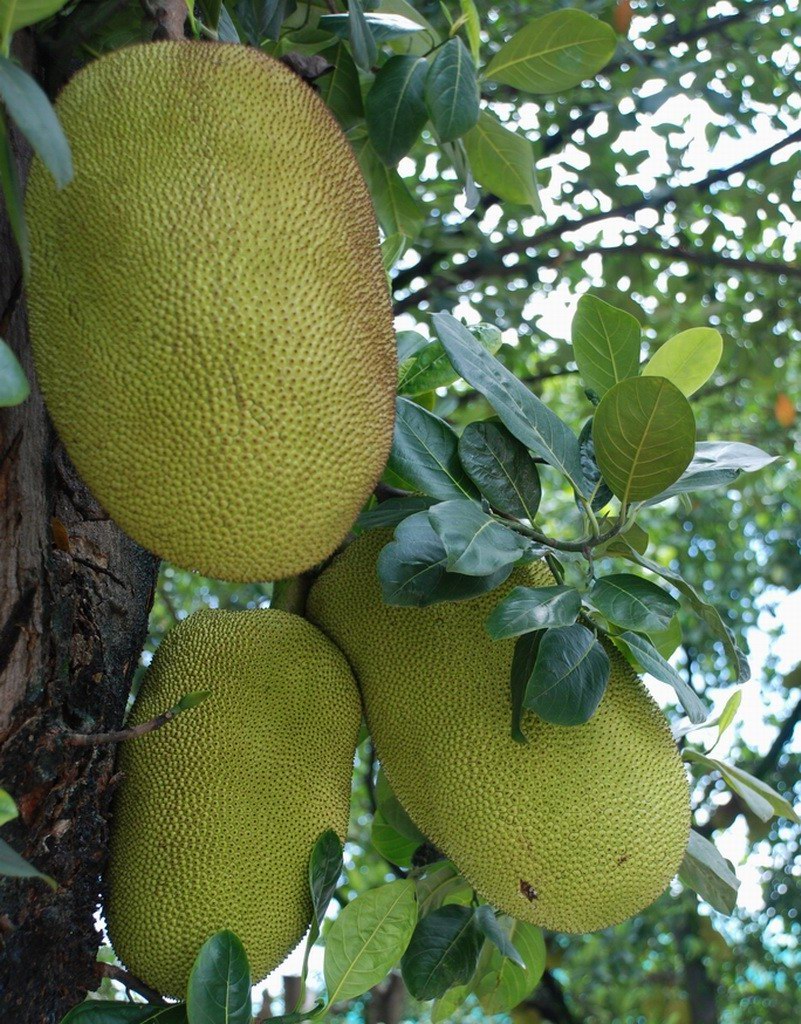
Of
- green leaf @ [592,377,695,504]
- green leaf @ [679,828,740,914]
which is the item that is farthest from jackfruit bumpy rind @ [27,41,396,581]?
green leaf @ [679,828,740,914]

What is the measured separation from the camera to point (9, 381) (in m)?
0.57

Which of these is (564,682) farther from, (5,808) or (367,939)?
(5,808)

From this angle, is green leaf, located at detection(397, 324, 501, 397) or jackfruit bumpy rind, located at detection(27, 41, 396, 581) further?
green leaf, located at detection(397, 324, 501, 397)

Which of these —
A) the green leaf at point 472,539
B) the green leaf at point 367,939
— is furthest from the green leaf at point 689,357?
the green leaf at point 367,939

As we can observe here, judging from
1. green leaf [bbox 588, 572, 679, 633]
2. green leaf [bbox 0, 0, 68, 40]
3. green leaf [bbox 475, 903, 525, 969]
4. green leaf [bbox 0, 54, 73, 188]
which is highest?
green leaf [bbox 0, 0, 68, 40]

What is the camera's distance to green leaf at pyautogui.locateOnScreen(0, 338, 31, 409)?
567 millimetres

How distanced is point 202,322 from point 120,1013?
539 mm

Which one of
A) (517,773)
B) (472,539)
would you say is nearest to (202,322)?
Result: (472,539)

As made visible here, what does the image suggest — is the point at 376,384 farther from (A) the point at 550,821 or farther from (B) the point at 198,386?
(A) the point at 550,821

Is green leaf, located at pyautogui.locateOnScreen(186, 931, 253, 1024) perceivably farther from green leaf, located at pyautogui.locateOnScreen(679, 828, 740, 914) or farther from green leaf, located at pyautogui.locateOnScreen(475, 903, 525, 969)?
green leaf, located at pyautogui.locateOnScreen(679, 828, 740, 914)

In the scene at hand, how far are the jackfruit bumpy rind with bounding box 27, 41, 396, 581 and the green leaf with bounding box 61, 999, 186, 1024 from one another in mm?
357

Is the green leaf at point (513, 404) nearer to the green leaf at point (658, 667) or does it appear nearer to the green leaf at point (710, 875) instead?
the green leaf at point (658, 667)

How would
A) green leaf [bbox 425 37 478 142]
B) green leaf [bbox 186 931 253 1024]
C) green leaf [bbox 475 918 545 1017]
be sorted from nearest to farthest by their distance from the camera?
green leaf [bbox 186 931 253 1024]
green leaf [bbox 425 37 478 142]
green leaf [bbox 475 918 545 1017]

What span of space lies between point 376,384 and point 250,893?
0.44 metres
